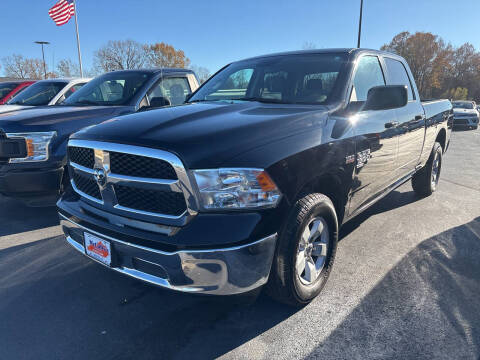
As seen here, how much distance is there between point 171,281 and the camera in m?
1.98

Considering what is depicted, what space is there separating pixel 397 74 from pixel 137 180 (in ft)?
11.5

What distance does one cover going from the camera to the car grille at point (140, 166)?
198 cm

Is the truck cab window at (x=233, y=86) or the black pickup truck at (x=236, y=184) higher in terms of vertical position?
the truck cab window at (x=233, y=86)

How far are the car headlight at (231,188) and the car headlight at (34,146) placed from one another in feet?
8.69

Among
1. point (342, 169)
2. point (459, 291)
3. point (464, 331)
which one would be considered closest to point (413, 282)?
point (459, 291)

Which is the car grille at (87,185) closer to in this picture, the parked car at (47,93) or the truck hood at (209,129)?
the truck hood at (209,129)

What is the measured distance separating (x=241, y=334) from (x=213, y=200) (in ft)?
3.23

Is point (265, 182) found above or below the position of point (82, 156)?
below

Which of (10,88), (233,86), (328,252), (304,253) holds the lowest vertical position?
(328,252)

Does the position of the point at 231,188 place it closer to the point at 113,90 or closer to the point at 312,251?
the point at 312,251

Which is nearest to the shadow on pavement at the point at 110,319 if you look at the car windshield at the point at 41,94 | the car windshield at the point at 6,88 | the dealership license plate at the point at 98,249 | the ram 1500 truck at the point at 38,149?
the dealership license plate at the point at 98,249

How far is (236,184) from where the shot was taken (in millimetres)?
1946

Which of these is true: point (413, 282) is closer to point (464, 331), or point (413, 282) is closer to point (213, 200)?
point (464, 331)

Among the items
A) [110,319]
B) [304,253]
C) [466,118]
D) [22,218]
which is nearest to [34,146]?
[22,218]
